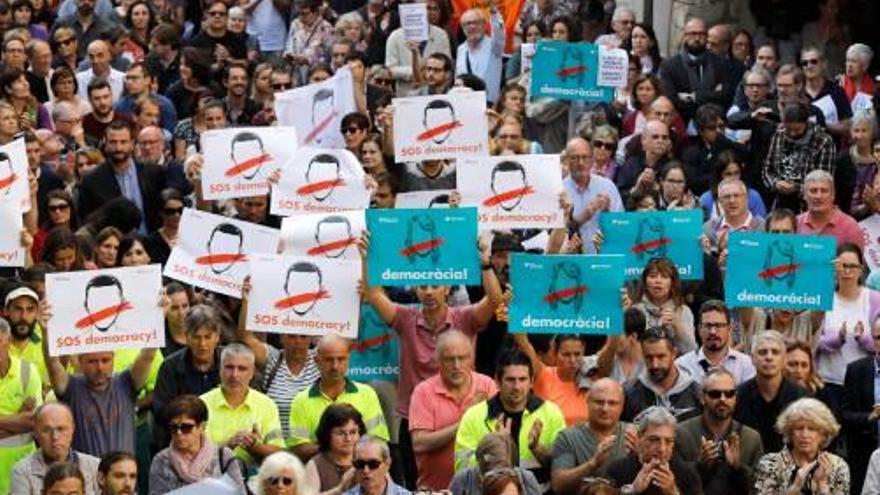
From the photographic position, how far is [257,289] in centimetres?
2008

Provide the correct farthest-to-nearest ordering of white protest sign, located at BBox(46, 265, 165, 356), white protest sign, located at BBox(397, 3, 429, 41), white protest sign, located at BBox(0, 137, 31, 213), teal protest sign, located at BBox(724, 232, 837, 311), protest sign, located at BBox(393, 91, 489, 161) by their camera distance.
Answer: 1. white protest sign, located at BBox(397, 3, 429, 41)
2. protest sign, located at BBox(393, 91, 489, 161)
3. white protest sign, located at BBox(0, 137, 31, 213)
4. teal protest sign, located at BBox(724, 232, 837, 311)
5. white protest sign, located at BBox(46, 265, 165, 356)

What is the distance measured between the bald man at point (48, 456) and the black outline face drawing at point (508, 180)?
155 inches

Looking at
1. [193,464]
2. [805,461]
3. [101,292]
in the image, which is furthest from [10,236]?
[805,461]

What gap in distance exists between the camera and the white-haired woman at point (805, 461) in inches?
707

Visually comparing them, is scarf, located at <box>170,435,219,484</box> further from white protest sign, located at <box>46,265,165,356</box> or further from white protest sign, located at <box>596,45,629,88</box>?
white protest sign, located at <box>596,45,629,88</box>

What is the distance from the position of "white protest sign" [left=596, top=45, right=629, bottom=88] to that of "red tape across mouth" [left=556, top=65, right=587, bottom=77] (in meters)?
0.13

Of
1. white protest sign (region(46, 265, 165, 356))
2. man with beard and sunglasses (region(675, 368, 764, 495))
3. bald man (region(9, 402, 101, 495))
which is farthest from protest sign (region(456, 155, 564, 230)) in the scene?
bald man (region(9, 402, 101, 495))

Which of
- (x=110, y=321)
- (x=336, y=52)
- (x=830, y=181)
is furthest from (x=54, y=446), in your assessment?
(x=336, y=52)

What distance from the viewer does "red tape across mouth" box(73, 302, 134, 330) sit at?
759 inches

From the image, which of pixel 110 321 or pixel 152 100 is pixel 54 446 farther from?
pixel 152 100

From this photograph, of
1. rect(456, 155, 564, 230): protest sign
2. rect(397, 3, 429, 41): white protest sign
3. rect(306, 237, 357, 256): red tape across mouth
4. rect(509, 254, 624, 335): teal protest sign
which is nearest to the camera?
rect(509, 254, 624, 335): teal protest sign

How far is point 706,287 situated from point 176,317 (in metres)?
3.25

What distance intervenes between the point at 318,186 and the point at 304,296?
2.06m

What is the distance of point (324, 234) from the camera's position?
20844 mm
